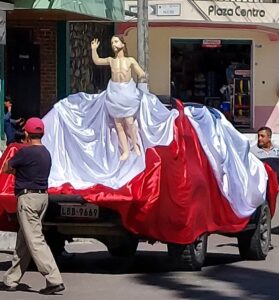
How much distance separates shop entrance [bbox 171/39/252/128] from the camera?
36.7 meters

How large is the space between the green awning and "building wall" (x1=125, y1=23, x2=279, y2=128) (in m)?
6.58

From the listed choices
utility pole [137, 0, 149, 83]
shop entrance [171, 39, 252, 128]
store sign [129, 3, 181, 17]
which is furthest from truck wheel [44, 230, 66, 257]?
shop entrance [171, 39, 252, 128]

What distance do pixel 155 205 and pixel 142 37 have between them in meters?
11.9

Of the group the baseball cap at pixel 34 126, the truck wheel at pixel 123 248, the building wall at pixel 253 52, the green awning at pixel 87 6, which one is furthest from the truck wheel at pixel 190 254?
the building wall at pixel 253 52

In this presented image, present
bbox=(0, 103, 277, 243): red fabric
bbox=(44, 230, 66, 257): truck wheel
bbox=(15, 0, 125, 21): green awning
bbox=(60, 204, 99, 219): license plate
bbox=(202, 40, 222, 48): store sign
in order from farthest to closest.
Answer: bbox=(202, 40, 222, 48): store sign → bbox=(15, 0, 125, 21): green awning → bbox=(44, 230, 66, 257): truck wheel → bbox=(60, 204, 99, 219): license plate → bbox=(0, 103, 277, 243): red fabric

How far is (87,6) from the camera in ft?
81.1

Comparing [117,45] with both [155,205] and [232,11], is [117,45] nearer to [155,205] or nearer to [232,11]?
[155,205]

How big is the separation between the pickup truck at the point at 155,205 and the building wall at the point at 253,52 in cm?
2344

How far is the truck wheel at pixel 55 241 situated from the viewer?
12008mm

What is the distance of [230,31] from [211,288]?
26.0 m

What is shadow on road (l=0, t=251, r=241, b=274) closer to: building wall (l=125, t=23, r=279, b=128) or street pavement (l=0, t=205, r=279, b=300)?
street pavement (l=0, t=205, r=279, b=300)

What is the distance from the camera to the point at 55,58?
26.8m

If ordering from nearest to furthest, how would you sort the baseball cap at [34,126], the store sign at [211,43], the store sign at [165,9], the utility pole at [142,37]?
the baseball cap at [34,126]
the utility pole at [142,37]
the store sign at [165,9]
the store sign at [211,43]

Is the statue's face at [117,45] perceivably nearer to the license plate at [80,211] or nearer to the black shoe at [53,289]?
the license plate at [80,211]
